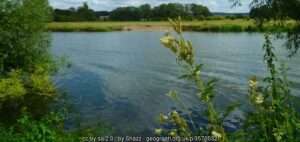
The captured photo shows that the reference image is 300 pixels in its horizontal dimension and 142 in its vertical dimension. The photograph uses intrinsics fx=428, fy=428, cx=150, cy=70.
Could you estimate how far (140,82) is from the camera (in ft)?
83.9

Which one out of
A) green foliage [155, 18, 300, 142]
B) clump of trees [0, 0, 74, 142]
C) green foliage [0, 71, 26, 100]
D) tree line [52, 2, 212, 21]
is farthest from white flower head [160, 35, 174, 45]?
tree line [52, 2, 212, 21]

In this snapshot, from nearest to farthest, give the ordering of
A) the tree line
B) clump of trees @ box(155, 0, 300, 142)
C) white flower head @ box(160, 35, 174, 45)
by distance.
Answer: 1. white flower head @ box(160, 35, 174, 45)
2. clump of trees @ box(155, 0, 300, 142)
3. the tree line

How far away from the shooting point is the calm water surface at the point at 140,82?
16891mm

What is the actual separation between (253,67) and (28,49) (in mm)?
15579

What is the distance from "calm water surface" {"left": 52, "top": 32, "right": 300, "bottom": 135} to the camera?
55.4 feet

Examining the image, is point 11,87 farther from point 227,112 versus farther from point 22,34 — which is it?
point 227,112

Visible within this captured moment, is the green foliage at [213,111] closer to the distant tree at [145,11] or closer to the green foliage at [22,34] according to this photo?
the green foliage at [22,34]

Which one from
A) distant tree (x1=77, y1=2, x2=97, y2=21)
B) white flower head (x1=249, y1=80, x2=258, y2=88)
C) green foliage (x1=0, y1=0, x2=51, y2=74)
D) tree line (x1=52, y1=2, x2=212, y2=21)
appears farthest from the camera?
distant tree (x1=77, y1=2, x2=97, y2=21)

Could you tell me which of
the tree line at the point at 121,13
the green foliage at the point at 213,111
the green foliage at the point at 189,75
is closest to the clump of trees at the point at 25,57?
the green foliage at the point at 213,111

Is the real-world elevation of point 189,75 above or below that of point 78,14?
above

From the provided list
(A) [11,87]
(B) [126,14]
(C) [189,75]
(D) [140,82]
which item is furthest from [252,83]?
(B) [126,14]

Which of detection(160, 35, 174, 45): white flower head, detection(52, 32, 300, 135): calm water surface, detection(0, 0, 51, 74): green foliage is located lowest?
detection(52, 32, 300, 135): calm water surface

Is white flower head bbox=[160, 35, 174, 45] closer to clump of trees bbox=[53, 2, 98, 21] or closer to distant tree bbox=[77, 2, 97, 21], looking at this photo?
clump of trees bbox=[53, 2, 98, 21]

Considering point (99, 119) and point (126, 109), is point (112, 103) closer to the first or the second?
point (126, 109)
